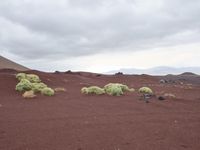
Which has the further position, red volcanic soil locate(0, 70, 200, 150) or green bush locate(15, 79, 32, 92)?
green bush locate(15, 79, 32, 92)

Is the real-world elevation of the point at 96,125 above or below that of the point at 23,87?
below

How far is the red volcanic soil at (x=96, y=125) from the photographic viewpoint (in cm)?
966

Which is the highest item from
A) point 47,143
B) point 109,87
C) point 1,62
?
point 1,62

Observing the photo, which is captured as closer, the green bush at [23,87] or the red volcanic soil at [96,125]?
the red volcanic soil at [96,125]

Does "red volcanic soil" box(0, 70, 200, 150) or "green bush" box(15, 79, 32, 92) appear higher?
"green bush" box(15, 79, 32, 92)

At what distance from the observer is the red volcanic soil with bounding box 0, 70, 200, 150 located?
9.66 metres

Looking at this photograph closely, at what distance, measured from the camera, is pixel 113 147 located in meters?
9.24

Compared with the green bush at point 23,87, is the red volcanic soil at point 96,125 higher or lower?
lower

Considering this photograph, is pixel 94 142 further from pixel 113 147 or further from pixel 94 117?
pixel 94 117

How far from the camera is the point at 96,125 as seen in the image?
12.4m

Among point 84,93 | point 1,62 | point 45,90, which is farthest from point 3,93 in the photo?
point 1,62

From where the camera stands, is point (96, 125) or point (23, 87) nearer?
point (96, 125)

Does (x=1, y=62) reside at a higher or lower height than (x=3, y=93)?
higher

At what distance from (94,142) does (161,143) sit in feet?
6.53
